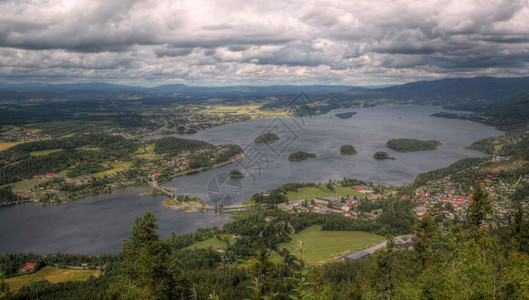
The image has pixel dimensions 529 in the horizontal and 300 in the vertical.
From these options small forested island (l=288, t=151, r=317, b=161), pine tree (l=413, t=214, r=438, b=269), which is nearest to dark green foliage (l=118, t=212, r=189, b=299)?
pine tree (l=413, t=214, r=438, b=269)

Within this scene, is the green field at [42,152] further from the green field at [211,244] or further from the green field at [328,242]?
the green field at [328,242]

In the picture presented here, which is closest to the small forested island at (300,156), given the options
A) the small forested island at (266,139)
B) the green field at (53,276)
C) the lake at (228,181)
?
the lake at (228,181)

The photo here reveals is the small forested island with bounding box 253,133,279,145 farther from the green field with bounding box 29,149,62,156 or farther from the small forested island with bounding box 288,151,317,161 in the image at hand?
the green field with bounding box 29,149,62,156

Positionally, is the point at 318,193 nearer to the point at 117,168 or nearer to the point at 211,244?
the point at 211,244

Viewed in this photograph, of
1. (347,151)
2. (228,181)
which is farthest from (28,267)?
(347,151)

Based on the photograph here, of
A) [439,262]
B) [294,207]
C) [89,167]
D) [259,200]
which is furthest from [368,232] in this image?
[89,167]

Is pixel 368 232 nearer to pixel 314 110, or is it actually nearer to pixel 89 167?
pixel 89 167

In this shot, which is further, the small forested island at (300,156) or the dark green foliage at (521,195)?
the small forested island at (300,156)
